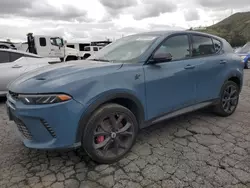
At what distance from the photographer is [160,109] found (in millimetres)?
3051

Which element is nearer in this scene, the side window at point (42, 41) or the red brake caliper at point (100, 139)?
the red brake caliper at point (100, 139)

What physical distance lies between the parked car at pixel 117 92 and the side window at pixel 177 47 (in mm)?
15

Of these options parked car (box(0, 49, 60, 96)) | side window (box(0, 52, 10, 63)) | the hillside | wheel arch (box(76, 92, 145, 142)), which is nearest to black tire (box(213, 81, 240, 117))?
wheel arch (box(76, 92, 145, 142))

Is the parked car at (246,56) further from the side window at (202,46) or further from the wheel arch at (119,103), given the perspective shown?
the wheel arch at (119,103)

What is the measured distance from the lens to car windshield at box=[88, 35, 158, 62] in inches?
121

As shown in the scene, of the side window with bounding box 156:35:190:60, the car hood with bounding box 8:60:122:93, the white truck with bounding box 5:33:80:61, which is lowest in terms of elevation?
the car hood with bounding box 8:60:122:93

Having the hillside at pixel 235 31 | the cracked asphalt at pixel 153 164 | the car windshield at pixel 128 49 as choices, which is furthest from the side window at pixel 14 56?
the hillside at pixel 235 31

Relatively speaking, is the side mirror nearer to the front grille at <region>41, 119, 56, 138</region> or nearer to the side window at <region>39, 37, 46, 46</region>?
the front grille at <region>41, 119, 56, 138</region>

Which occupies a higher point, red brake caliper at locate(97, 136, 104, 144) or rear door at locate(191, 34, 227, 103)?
rear door at locate(191, 34, 227, 103)

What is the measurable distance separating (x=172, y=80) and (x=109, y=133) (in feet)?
3.93

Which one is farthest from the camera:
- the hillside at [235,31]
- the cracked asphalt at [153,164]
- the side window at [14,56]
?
the hillside at [235,31]

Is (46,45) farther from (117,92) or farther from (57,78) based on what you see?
(117,92)

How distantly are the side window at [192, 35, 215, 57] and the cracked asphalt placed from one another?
131 centimetres

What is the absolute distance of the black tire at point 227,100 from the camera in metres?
4.05
